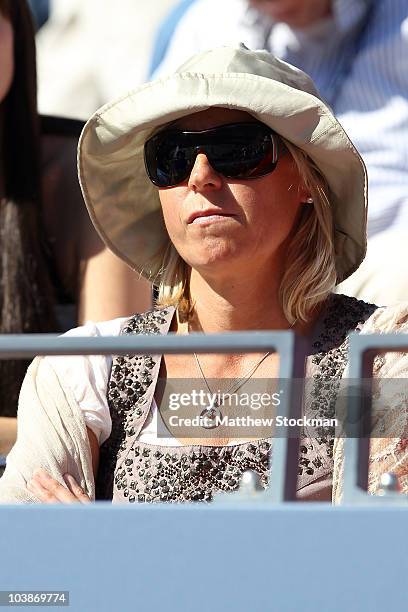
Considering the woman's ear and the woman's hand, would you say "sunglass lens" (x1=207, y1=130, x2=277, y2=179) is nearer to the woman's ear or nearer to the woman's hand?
the woman's ear

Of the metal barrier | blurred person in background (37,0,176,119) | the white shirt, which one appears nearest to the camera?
the metal barrier

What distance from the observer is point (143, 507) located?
135 cm

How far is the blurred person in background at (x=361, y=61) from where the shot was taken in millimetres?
2867

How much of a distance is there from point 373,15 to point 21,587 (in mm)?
1934

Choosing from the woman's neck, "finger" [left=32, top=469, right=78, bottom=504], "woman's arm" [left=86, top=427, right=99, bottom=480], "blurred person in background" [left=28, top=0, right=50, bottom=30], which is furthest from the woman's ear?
"blurred person in background" [left=28, top=0, right=50, bottom=30]

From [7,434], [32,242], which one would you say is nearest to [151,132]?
[7,434]

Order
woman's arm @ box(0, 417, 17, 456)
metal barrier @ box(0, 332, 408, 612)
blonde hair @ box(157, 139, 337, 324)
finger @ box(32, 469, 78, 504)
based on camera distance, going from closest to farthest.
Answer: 1. metal barrier @ box(0, 332, 408, 612)
2. finger @ box(32, 469, 78, 504)
3. blonde hair @ box(157, 139, 337, 324)
4. woman's arm @ box(0, 417, 17, 456)

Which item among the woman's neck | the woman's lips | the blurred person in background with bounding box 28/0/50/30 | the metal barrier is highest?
the blurred person in background with bounding box 28/0/50/30

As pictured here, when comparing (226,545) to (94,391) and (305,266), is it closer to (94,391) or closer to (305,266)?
(94,391)

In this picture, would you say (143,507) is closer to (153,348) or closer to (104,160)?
(153,348)

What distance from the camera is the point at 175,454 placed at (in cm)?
192

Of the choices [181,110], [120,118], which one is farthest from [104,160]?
[181,110]

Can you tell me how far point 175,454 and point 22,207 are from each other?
48.1 inches

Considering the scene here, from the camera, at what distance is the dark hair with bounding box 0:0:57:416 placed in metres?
2.93
